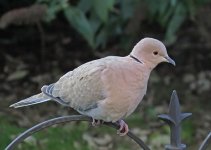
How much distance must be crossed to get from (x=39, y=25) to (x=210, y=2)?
1.18m

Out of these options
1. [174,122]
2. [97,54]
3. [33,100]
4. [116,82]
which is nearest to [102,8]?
[97,54]

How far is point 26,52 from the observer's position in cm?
470

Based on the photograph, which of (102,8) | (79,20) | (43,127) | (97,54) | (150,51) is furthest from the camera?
(97,54)

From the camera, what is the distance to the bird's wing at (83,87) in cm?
182

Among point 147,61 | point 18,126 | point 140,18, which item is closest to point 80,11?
point 140,18

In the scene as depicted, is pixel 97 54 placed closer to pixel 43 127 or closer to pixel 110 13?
pixel 110 13

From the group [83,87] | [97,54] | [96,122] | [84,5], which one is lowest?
[97,54]

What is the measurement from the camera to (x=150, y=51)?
5.78ft

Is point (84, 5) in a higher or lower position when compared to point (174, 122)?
higher

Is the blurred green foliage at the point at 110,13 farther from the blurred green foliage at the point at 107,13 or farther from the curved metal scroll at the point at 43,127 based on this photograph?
the curved metal scroll at the point at 43,127

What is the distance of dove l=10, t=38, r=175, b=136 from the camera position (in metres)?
1.78

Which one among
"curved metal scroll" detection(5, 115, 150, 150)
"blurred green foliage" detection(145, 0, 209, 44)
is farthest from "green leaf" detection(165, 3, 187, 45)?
"curved metal scroll" detection(5, 115, 150, 150)

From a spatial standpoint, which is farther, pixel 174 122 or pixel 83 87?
pixel 83 87

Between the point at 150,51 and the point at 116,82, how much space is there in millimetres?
128
